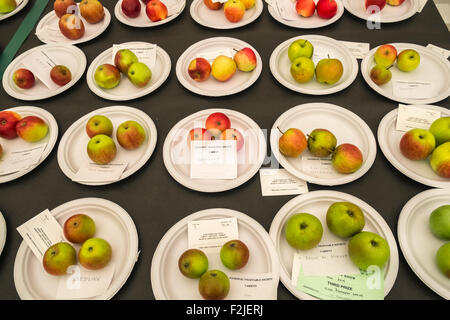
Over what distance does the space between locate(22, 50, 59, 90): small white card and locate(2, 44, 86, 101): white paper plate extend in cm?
2

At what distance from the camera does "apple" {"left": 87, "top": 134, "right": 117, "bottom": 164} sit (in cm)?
116

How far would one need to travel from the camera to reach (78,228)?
1.00 m

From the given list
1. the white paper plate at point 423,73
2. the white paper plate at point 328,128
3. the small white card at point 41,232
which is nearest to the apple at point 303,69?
the white paper plate at point 328,128

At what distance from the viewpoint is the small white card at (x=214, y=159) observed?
1154mm

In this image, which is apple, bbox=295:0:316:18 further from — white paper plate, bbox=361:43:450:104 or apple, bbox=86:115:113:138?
apple, bbox=86:115:113:138

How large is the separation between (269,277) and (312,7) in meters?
1.45

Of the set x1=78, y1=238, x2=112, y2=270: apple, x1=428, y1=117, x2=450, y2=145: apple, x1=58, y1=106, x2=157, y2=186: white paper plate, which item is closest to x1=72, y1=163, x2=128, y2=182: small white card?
x1=58, y1=106, x2=157, y2=186: white paper plate

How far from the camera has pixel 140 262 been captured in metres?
1.01

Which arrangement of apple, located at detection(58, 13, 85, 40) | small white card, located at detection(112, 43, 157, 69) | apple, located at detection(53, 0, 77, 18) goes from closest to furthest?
small white card, located at detection(112, 43, 157, 69), apple, located at detection(58, 13, 85, 40), apple, located at detection(53, 0, 77, 18)

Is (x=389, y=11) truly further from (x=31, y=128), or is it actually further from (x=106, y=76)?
(x=31, y=128)

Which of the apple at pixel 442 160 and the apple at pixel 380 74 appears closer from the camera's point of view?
the apple at pixel 442 160

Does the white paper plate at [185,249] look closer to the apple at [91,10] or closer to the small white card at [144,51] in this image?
the small white card at [144,51]

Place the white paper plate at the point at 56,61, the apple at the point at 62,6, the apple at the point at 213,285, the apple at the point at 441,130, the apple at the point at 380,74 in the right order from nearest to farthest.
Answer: the apple at the point at 213,285
the apple at the point at 441,130
the apple at the point at 380,74
the white paper plate at the point at 56,61
the apple at the point at 62,6

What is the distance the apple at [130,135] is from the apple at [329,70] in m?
0.83
